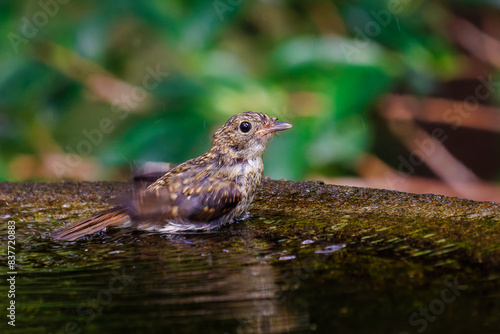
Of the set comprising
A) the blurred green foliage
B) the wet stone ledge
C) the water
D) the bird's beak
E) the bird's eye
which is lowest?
the water

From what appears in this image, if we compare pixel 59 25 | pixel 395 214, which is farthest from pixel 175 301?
pixel 59 25

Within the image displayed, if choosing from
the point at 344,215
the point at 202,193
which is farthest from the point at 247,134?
the point at 344,215

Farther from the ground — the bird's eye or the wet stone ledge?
the bird's eye

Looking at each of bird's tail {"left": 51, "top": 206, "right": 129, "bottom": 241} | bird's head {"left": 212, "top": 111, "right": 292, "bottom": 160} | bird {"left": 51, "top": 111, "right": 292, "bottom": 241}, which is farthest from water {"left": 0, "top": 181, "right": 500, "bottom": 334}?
bird's head {"left": 212, "top": 111, "right": 292, "bottom": 160}

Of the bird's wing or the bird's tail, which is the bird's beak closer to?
the bird's wing

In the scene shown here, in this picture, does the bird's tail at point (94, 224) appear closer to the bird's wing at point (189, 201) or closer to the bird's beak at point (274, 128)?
the bird's wing at point (189, 201)

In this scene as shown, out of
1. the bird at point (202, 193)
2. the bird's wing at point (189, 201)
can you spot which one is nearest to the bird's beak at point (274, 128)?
the bird at point (202, 193)

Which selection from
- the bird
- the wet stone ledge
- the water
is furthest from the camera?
the bird
